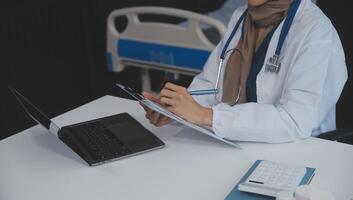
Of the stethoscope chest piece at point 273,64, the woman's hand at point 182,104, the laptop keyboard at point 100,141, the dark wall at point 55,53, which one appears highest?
the stethoscope chest piece at point 273,64

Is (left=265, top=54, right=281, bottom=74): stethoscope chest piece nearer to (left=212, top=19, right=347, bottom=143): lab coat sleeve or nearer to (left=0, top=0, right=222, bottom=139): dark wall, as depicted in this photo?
(left=212, top=19, right=347, bottom=143): lab coat sleeve

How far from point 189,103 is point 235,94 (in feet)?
1.24

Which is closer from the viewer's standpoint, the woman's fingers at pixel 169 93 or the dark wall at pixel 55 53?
the woman's fingers at pixel 169 93

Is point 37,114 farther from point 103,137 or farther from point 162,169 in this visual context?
point 162,169

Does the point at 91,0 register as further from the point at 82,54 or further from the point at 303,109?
the point at 303,109

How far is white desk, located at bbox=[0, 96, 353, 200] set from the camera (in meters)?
1.35

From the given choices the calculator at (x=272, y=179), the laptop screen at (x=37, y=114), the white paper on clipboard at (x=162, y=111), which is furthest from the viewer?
the laptop screen at (x=37, y=114)

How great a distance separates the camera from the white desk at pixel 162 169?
135cm

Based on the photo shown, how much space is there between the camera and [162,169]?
1461 millimetres

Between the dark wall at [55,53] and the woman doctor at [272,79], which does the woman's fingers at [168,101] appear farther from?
the dark wall at [55,53]

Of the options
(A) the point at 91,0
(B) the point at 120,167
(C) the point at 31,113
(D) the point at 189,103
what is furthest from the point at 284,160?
(A) the point at 91,0

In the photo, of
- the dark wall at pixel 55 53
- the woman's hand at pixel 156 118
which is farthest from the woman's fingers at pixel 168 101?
the dark wall at pixel 55 53

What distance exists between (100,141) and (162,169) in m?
0.26

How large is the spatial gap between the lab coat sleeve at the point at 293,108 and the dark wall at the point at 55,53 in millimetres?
2345
